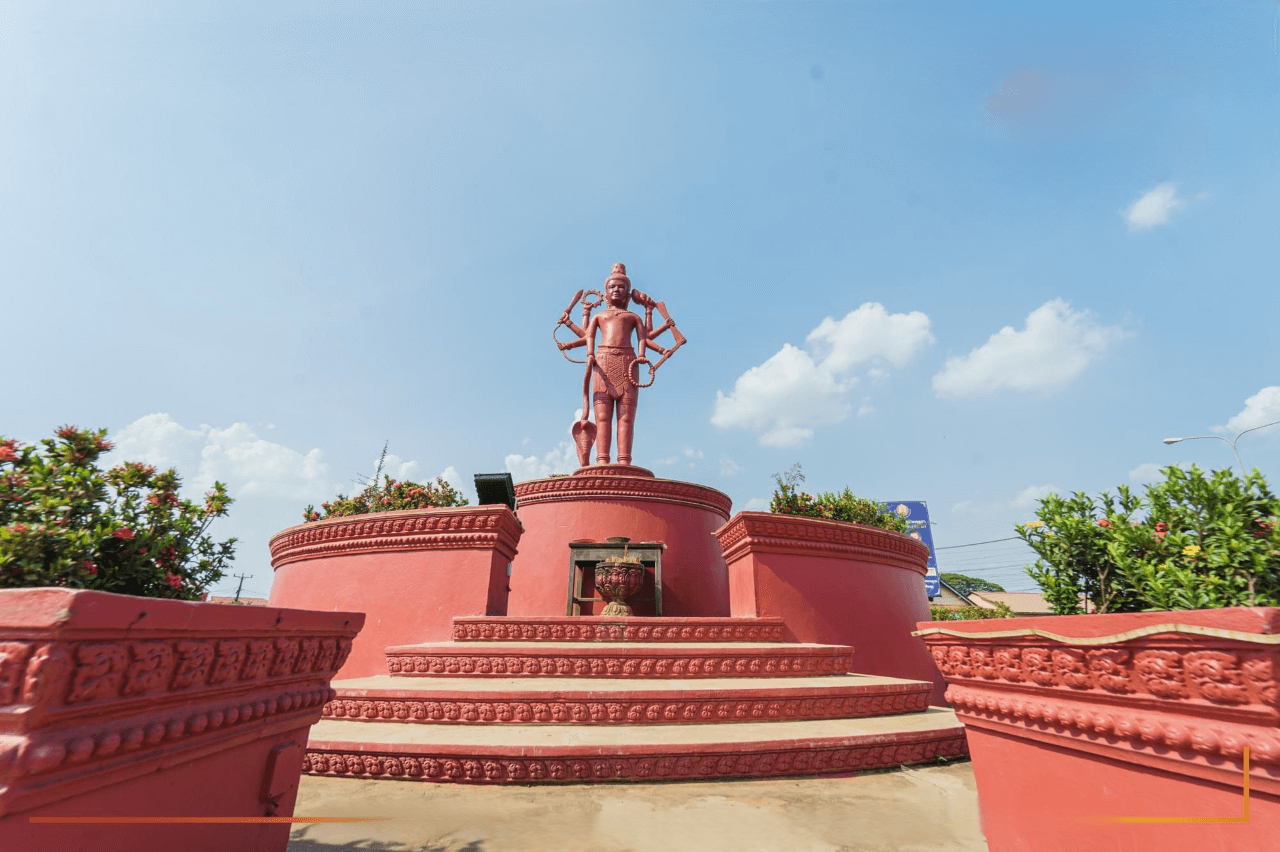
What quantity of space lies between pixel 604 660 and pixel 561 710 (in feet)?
2.53

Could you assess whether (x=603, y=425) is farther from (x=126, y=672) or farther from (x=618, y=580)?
(x=126, y=672)

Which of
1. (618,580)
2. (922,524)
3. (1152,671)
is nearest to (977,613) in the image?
(618,580)

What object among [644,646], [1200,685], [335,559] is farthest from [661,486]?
[1200,685]

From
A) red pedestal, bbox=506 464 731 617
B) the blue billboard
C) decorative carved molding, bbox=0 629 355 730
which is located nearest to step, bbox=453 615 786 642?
red pedestal, bbox=506 464 731 617

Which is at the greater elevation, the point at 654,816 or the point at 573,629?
the point at 573,629

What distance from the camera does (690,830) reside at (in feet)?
9.31

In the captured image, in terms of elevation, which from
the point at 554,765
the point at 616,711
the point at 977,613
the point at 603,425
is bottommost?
the point at 554,765

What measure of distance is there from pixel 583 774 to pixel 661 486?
5.97 m

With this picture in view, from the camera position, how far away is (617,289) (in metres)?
11.5

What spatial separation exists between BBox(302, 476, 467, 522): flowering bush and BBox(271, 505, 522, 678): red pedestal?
246 centimetres

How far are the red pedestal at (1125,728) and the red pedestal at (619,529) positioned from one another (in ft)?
22.2

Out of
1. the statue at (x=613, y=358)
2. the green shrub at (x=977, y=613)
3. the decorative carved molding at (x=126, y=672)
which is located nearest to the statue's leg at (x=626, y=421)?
the statue at (x=613, y=358)

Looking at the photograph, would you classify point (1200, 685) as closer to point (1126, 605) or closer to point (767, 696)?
point (1126, 605)

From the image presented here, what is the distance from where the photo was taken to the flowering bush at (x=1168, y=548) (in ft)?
5.96
